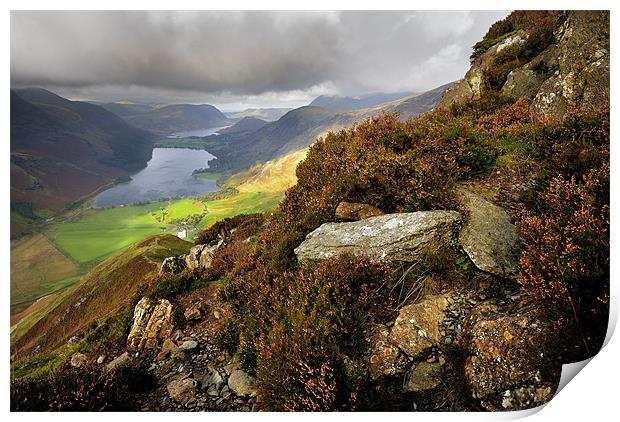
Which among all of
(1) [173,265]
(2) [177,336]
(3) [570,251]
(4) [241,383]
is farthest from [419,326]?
(1) [173,265]

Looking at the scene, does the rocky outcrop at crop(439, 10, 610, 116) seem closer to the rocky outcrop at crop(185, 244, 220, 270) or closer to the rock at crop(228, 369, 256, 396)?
the rock at crop(228, 369, 256, 396)

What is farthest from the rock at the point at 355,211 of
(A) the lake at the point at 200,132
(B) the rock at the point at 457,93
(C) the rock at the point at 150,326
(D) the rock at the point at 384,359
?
(A) the lake at the point at 200,132

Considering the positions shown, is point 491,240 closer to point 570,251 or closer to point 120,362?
point 570,251

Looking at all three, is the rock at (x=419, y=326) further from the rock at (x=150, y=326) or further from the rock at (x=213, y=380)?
the rock at (x=150, y=326)

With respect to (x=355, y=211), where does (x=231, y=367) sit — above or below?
below

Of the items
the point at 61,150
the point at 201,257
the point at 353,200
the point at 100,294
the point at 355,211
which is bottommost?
the point at 100,294
